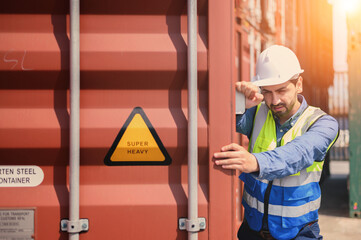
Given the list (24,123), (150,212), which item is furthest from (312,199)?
(24,123)

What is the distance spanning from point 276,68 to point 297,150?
52cm

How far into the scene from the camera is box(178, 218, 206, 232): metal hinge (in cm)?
203

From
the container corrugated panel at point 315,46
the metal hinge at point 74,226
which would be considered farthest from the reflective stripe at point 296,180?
the container corrugated panel at point 315,46

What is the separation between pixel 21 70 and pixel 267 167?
140 cm

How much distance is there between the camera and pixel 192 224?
2.03 meters

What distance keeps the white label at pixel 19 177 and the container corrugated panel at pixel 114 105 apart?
3cm

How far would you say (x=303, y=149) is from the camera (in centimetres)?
218

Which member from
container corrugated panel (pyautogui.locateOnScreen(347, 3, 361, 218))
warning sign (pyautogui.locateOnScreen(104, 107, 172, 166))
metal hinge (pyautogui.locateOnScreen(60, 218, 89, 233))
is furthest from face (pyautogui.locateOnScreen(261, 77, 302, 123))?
container corrugated panel (pyautogui.locateOnScreen(347, 3, 361, 218))

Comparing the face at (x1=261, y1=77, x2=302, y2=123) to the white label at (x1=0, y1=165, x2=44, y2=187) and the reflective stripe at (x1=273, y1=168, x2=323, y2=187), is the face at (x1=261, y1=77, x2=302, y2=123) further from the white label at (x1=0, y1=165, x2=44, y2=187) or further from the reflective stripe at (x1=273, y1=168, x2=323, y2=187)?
the white label at (x1=0, y1=165, x2=44, y2=187)

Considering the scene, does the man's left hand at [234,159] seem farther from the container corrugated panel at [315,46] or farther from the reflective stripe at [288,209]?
the container corrugated panel at [315,46]

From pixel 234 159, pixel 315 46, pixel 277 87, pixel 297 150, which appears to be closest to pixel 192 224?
pixel 234 159

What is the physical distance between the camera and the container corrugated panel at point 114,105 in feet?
6.80

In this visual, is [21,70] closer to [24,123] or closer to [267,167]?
[24,123]

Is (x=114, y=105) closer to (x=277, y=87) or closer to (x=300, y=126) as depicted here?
(x=277, y=87)
